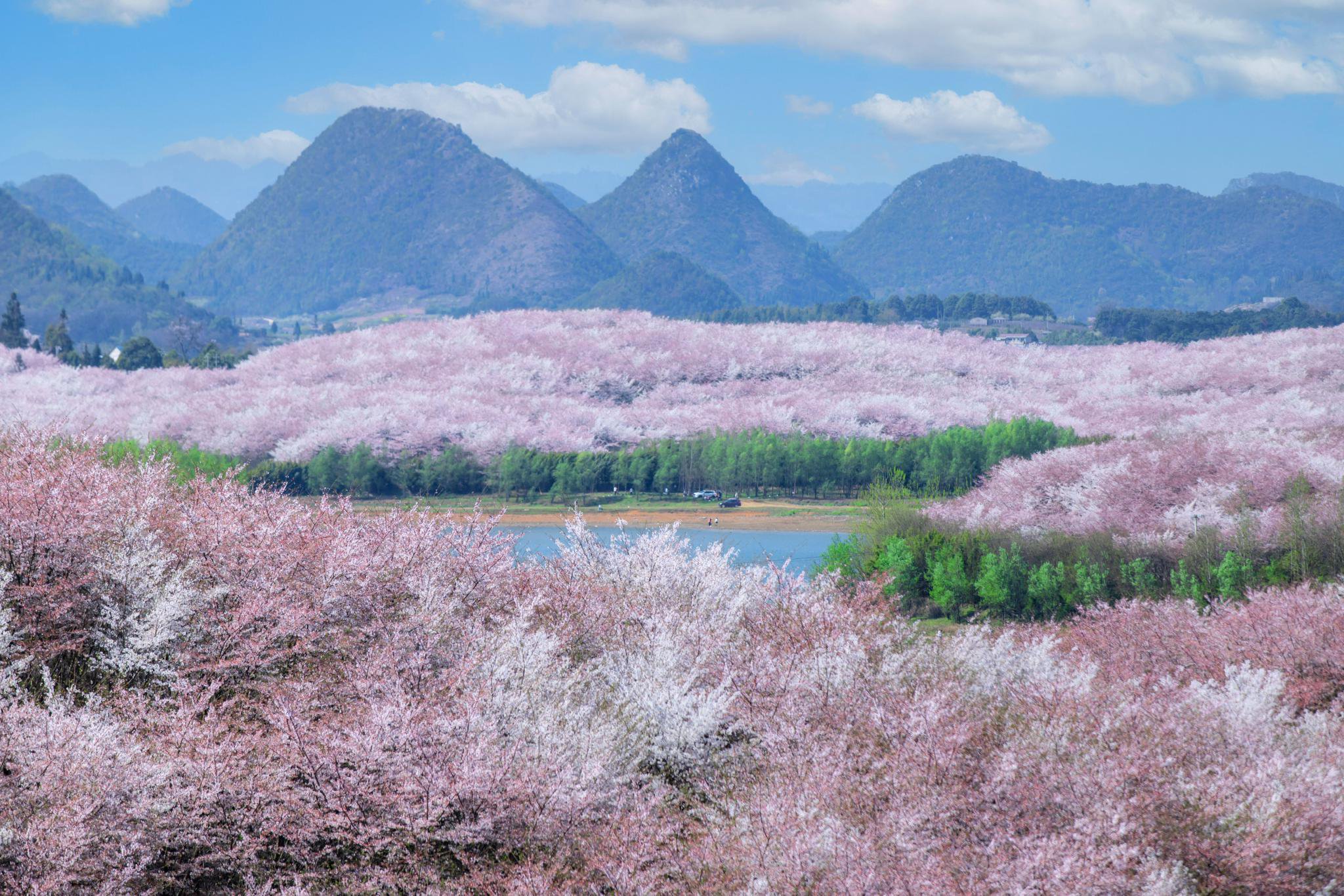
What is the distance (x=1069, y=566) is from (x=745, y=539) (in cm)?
2123

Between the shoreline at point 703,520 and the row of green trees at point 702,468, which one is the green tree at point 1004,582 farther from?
the row of green trees at point 702,468

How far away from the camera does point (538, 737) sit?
14.7 metres

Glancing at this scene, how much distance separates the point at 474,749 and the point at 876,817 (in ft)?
14.6

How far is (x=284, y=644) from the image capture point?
18625 millimetres

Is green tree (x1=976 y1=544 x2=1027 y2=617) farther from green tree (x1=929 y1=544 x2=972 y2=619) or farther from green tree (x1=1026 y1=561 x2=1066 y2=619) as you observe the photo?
green tree (x1=929 y1=544 x2=972 y2=619)

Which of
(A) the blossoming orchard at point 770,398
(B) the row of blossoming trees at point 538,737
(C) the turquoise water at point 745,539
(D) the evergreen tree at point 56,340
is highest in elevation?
(D) the evergreen tree at point 56,340

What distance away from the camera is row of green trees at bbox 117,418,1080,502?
2803 inches

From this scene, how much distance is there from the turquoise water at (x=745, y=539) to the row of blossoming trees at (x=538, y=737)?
30956 mm

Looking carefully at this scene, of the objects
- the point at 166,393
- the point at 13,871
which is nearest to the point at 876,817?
the point at 13,871

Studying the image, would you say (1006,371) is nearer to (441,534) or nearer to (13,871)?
(441,534)

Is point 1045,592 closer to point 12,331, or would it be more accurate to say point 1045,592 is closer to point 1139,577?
point 1139,577

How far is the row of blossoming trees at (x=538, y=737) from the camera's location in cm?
1368

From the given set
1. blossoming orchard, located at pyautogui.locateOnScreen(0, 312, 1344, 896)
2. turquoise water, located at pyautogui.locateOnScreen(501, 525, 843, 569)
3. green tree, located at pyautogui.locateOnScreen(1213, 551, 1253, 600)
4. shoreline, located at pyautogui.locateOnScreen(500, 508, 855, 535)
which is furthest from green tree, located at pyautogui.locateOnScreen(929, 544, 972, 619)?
shoreline, located at pyautogui.locateOnScreen(500, 508, 855, 535)

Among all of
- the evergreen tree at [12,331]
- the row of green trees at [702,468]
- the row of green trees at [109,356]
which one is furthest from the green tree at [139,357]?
the row of green trees at [702,468]
